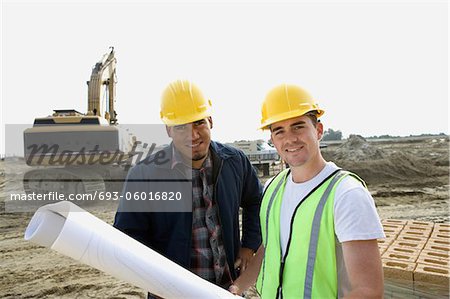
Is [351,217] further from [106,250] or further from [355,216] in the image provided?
[106,250]

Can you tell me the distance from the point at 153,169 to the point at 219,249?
0.61 m

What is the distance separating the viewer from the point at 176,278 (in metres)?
1.19

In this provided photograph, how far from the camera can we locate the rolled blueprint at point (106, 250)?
43.2 inches

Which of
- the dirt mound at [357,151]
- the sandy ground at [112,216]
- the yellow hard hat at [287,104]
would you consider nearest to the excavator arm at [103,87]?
the sandy ground at [112,216]

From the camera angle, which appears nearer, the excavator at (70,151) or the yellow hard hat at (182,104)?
the yellow hard hat at (182,104)

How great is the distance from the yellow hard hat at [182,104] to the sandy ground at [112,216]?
3.81 m

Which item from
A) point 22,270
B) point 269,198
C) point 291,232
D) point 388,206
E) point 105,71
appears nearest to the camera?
point 291,232

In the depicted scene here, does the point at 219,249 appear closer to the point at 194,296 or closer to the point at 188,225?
the point at 188,225

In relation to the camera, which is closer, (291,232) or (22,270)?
(291,232)

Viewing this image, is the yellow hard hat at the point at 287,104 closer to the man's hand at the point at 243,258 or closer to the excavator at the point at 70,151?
the man's hand at the point at 243,258

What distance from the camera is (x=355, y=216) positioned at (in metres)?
1.36

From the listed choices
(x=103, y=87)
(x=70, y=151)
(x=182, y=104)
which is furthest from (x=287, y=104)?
(x=103, y=87)

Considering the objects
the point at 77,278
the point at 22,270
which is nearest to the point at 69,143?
the point at 22,270

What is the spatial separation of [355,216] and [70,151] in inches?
435
